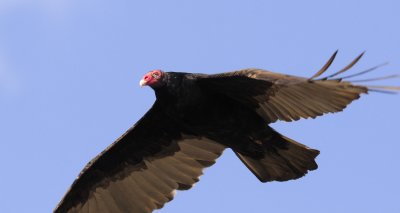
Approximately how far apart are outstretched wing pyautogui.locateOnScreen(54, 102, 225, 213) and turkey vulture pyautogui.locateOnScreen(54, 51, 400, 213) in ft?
0.04

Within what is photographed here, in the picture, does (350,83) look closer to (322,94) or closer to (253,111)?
(322,94)

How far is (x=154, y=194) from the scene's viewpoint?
11.2m

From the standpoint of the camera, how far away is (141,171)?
1127cm

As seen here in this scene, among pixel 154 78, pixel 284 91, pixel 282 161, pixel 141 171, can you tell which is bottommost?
pixel 282 161

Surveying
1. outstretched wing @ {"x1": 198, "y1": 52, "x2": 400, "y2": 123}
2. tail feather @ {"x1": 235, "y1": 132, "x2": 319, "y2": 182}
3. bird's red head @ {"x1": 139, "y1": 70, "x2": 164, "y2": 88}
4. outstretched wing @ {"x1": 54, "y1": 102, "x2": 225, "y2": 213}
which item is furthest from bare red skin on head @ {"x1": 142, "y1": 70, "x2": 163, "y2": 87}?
tail feather @ {"x1": 235, "y1": 132, "x2": 319, "y2": 182}

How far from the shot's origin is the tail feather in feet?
33.0

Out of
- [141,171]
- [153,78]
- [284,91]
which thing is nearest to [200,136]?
[141,171]

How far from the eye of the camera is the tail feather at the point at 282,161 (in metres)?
10.1

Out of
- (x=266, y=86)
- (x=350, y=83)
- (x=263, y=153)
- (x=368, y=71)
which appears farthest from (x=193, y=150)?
(x=368, y=71)

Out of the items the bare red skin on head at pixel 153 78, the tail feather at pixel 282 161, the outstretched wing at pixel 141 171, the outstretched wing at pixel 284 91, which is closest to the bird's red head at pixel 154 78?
the bare red skin on head at pixel 153 78

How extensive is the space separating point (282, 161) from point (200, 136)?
40.2 inches

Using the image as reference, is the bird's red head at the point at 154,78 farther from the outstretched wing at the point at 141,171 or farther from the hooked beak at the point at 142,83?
the outstretched wing at the point at 141,171

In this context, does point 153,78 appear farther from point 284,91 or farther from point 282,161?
A: point 282,161

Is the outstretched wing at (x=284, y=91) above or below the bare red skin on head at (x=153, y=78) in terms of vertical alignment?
below
